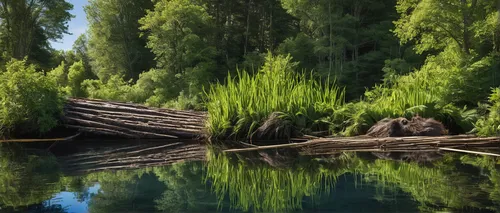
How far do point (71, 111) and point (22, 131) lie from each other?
1055 millimetres

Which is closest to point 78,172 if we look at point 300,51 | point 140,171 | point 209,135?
point 140,171

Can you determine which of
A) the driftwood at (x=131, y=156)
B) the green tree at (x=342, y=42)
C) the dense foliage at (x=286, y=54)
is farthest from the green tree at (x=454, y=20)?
the green tree at (x=342, y=42)

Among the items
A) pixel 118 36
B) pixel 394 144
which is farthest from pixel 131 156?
pixel 118 36

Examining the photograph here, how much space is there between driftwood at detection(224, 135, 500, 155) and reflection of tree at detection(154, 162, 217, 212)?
1496mm

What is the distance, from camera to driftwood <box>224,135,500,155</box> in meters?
5.42

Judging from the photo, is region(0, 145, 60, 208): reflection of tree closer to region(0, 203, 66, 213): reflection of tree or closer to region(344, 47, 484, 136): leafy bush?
region(0, 203, 66, 213): reflection of tree

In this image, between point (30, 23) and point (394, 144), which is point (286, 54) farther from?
point (30, 23)

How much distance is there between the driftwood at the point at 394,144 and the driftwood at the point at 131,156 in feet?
2.68

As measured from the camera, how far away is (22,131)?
8102 mm

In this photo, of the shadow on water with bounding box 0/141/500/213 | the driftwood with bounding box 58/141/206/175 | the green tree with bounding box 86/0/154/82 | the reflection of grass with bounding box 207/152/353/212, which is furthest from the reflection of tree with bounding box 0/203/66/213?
the green tree with bounding box 86/0/154/82

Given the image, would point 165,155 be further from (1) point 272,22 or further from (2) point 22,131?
(1) point 272,22

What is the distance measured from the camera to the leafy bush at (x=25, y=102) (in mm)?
7707

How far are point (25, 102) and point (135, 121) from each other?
220 cm

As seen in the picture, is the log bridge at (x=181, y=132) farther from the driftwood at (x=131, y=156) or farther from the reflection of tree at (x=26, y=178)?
the reflection of tree at (x=26, y=178)
